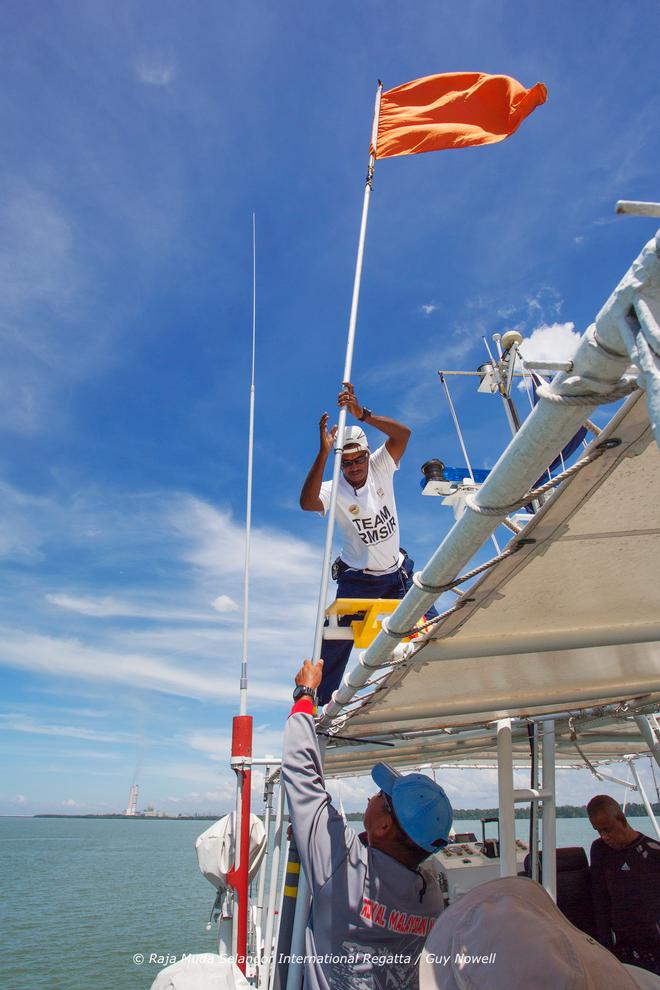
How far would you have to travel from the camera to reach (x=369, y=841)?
2.13 m

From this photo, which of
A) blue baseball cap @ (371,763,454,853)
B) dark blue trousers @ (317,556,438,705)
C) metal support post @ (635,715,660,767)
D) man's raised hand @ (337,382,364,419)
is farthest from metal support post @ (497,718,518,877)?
man's raised hand @ (337,382,364,419)

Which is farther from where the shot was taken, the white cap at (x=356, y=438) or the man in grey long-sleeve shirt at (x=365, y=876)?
the white cap at (x=356, y=438)

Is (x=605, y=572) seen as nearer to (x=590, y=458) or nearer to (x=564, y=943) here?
(x=590, y=458)

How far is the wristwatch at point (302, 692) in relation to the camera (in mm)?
2320

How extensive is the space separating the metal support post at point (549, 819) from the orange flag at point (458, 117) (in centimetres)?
472

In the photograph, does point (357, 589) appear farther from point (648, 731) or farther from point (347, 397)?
point (648, 731)

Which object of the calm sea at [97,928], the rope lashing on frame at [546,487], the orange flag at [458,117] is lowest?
the calm sea at [97,928]

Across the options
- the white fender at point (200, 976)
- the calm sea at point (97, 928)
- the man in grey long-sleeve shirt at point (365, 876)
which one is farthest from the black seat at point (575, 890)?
the calm sea at point (97, 928)

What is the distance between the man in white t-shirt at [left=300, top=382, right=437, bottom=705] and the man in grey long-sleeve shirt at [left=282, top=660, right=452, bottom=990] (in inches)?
78.0

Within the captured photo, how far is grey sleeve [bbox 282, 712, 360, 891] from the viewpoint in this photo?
6.30 feet

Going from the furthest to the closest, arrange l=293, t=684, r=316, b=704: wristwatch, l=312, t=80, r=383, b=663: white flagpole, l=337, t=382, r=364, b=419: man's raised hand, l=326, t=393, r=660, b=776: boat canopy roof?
l=337, t=382, r=364, b=419: man's raised hand < l=312, t=80, r=383, b=663: white flagpole < l=293, t=684, r=316, b=704: wristwatch < l=326, t=393, r=660, b=776: boat canopy roof

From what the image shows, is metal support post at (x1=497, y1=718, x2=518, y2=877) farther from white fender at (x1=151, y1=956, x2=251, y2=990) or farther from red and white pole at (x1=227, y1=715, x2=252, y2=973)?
white fender at (x1=151, y1=956, x2=251, y2=990)

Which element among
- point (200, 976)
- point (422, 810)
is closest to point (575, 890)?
point (200, 976)

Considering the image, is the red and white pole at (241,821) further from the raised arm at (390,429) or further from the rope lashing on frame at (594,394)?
the rope lashing on frame at (594,394)
